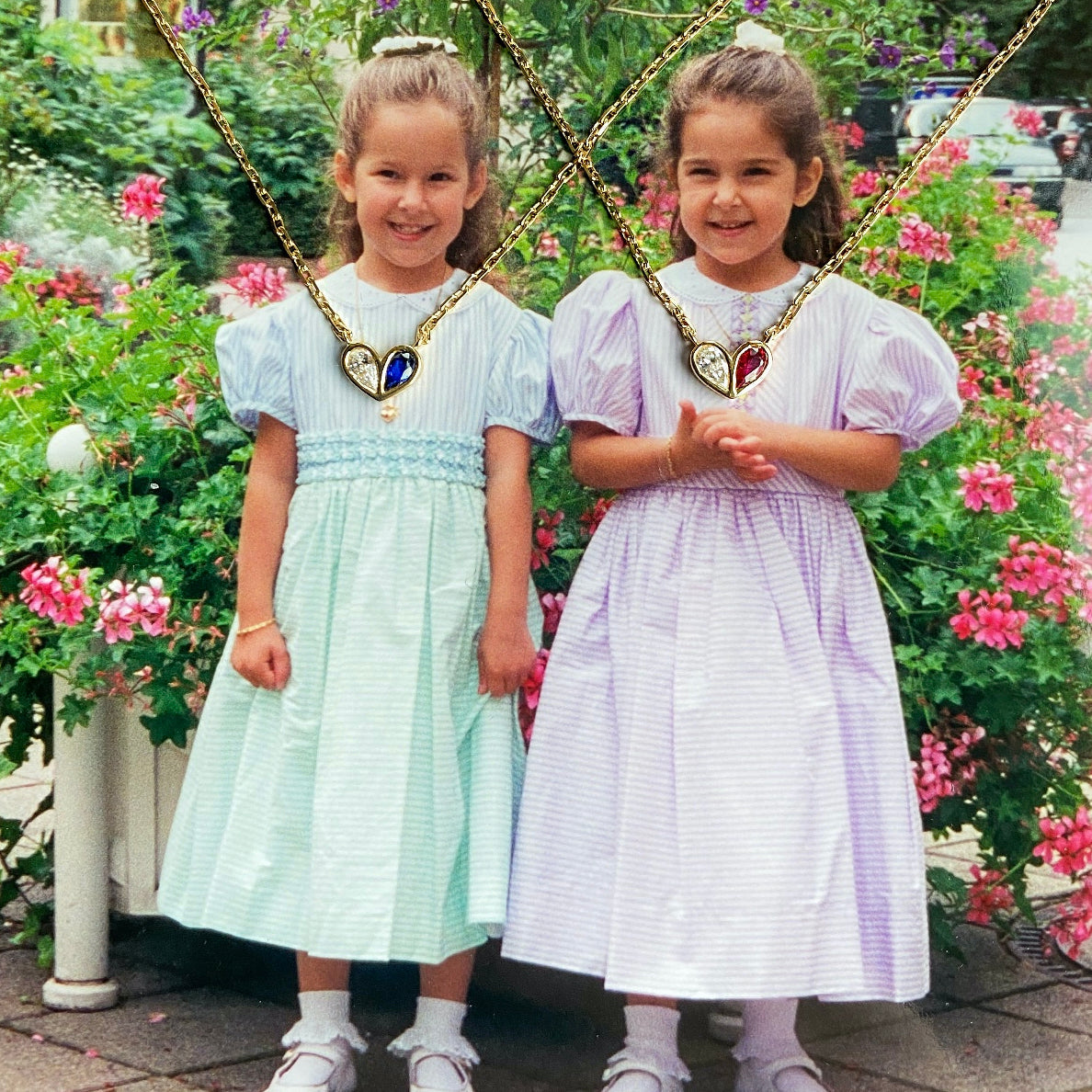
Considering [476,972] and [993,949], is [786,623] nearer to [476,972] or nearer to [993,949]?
[476,972]

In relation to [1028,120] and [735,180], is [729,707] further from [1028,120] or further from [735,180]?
[1028,120]

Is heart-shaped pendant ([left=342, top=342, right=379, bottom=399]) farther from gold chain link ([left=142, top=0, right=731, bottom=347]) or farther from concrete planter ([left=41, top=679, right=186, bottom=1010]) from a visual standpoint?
concrete planter ([left=41, top=679, right=186, bottom=1010])

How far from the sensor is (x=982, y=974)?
2.56m

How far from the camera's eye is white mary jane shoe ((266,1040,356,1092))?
2.00 metres

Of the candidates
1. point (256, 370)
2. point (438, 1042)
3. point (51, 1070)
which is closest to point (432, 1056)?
point (438, 1042)

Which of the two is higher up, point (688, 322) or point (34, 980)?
point (688, 322)

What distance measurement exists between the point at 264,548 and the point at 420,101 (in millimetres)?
561

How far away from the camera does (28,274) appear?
2465 mm

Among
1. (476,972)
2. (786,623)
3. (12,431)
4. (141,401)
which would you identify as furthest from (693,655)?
(12,431)

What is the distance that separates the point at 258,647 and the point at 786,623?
0.63 metres

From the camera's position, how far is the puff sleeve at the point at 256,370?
2.01 meters

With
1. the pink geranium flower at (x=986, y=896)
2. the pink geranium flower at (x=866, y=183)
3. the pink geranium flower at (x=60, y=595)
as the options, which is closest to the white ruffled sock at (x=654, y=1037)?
the pink geranium flower at (x=986, y=896)

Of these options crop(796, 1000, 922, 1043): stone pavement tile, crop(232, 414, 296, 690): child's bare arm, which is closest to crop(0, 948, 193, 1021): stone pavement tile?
crop(232, 414, 296, 690): child's bare arm

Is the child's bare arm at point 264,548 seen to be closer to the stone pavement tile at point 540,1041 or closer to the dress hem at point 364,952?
the dress hem at point 364,952
